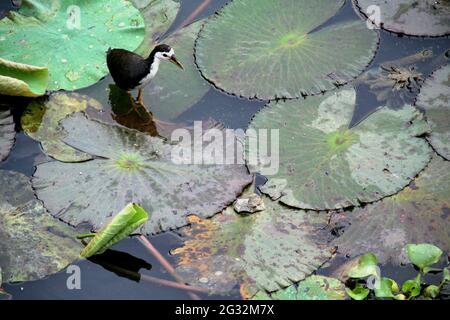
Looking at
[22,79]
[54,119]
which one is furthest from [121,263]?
[22,79]

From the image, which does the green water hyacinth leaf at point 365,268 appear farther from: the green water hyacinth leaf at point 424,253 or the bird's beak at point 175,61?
the bird's beak at point 175,61

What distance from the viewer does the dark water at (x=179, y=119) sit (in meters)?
4.19

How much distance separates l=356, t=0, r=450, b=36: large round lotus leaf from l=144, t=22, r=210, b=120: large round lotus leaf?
4.79 ft

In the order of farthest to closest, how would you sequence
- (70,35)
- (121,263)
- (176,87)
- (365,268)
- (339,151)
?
(70,35)
(176,87)
(339,151)
(121,263)
(365,268)

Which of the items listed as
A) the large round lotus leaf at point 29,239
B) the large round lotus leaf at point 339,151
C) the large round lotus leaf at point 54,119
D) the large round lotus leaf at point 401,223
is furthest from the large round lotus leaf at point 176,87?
the large round lotus leaf at point 401,223

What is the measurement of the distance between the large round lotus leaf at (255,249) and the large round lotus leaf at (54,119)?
40.8 inches

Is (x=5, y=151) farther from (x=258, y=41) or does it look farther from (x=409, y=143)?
(x=409, y=143)

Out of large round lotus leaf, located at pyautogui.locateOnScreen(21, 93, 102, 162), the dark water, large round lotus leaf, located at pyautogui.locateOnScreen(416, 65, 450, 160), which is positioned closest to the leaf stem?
the dark water

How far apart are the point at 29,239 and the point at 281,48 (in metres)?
2.34

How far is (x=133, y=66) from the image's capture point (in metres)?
4.98

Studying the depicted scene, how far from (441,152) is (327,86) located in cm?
95

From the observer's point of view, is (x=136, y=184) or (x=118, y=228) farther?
(x=136, y=184)

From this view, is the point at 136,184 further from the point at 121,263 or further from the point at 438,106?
the point at 438,106
